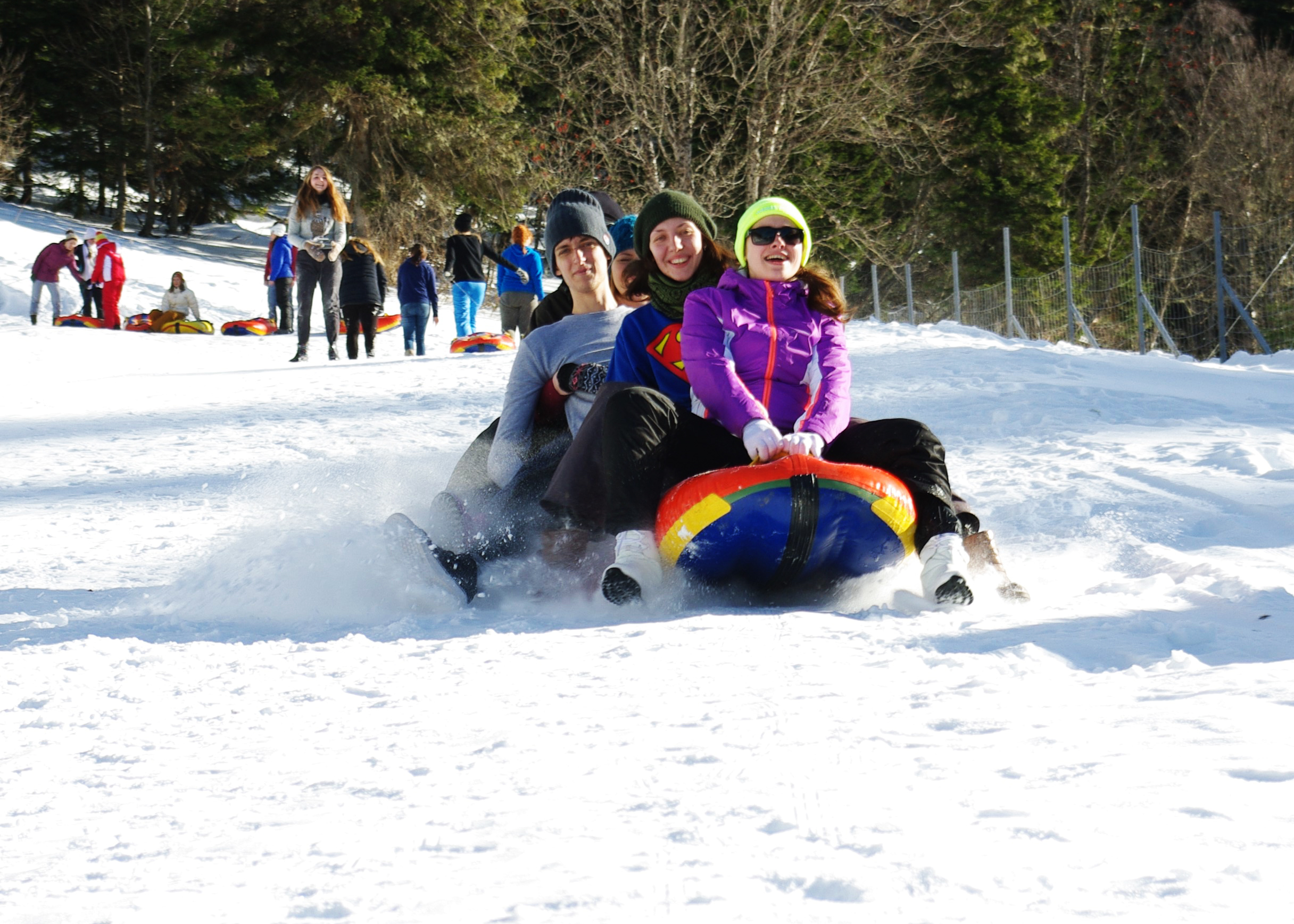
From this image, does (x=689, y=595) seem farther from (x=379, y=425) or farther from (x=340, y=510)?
(x=379, y=425)

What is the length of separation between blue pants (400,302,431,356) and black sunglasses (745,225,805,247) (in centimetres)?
984

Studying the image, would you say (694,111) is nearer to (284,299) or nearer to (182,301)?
(284,299)

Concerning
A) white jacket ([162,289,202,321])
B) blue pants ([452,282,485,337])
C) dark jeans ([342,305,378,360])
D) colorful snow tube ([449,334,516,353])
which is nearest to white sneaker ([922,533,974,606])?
dark jeans ([342,305,378,360])

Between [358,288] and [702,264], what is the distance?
8.30 meters

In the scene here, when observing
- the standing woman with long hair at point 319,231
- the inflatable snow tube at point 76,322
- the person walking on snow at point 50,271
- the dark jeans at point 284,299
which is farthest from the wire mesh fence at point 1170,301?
the person walking on snow at point 50,271

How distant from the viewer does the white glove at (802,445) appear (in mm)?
3133

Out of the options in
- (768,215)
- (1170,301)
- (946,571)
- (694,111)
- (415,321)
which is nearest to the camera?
(946,571)

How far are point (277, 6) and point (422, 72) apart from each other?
2876 millimetres

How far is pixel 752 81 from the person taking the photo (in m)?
17.1

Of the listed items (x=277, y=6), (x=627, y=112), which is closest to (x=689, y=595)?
(x=627, y=112)

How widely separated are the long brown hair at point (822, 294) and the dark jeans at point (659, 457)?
1.28ft

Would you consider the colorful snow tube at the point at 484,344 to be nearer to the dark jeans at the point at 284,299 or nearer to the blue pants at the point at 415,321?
the blue pants at the point at 415,321

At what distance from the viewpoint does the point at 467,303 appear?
13.7m

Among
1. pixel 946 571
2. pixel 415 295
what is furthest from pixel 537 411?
pixel 415 295
